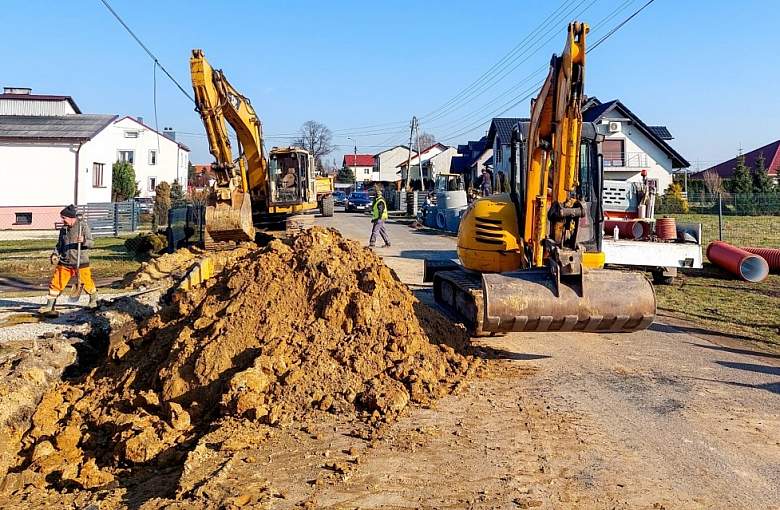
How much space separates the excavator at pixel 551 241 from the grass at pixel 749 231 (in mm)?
12746

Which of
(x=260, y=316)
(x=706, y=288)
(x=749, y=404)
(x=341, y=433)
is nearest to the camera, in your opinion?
(x=341, y=433)

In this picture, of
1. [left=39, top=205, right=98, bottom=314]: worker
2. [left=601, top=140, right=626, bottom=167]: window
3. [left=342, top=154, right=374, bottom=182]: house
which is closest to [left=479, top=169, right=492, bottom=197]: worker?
[left=39, top=205, right=98, bottom=314]: worker

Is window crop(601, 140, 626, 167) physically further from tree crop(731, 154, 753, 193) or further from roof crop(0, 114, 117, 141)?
roof crop(0, 114, 117, 141)

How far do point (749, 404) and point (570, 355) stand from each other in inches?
89.0

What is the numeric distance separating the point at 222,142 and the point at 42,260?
8.40m

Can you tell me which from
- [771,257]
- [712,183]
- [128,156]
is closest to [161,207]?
[128,156]

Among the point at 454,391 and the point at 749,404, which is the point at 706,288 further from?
the point at 454,391

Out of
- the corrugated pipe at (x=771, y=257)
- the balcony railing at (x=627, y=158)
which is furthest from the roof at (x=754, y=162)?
the corrugated pipe at (x=771, y=257)

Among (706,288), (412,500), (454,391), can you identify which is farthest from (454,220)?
(412,500)

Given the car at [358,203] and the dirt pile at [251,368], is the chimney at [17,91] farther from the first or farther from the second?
the dirt pile at [251,368]

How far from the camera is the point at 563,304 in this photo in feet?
22.8

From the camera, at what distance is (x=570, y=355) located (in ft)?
27.6

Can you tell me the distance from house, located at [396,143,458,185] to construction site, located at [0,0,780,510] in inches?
1632

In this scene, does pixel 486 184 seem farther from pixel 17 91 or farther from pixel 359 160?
pixel 359 160
